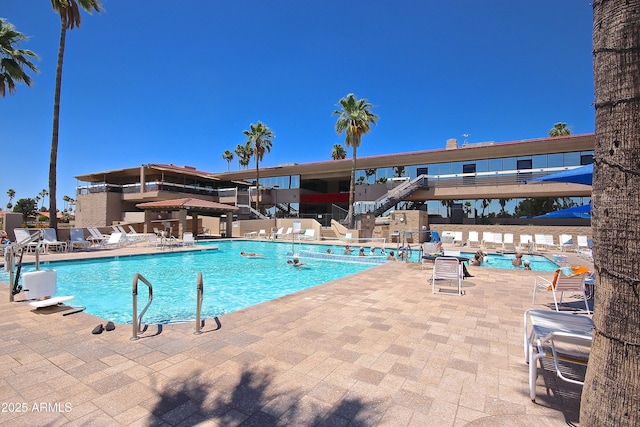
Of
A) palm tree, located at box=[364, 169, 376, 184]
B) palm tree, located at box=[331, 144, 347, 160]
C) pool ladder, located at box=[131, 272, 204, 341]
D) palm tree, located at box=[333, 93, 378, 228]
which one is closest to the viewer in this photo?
pool ladder, located at box=[131, 272, 204, 341]

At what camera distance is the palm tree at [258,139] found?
32.5 m

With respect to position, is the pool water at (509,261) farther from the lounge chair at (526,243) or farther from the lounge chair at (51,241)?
the lounge chair at (51,241)

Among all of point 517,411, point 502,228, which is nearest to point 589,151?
point 502,228

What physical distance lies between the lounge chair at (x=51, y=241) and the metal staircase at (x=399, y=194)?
19981 millimetres

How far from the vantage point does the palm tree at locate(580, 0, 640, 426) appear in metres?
A: 1.59

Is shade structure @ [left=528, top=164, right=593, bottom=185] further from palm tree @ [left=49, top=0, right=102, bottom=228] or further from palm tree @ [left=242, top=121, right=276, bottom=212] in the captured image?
palm tree @ [left=242, top=121, right=276, bottom=212]

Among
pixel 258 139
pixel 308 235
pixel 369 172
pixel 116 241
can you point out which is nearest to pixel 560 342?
pixel 116 241

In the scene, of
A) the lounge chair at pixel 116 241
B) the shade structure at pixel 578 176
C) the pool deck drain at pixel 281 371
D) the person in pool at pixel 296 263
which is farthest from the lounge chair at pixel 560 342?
the lounge chair at pixel 116 241

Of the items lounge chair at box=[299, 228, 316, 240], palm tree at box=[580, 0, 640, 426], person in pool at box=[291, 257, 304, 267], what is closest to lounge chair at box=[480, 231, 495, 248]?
lounge chair at box=[299, 228, 316, 240]

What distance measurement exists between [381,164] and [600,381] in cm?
2938

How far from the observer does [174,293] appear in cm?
878

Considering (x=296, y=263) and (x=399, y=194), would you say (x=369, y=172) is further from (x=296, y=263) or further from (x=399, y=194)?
(x=296, y=263)

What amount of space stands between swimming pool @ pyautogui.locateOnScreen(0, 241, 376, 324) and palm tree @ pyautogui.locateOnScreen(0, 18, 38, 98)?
988 cm

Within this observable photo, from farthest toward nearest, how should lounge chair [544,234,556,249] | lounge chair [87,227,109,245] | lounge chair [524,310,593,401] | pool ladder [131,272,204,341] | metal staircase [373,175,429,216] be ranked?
1. metal staircase [373,175,429,216]
2. lounge chair [544,234,556,249]
3. lounge chair [87,227,109,245]
4. pool ladder [131,272,204,341]
5. lounge chair [524,310,593,401]
